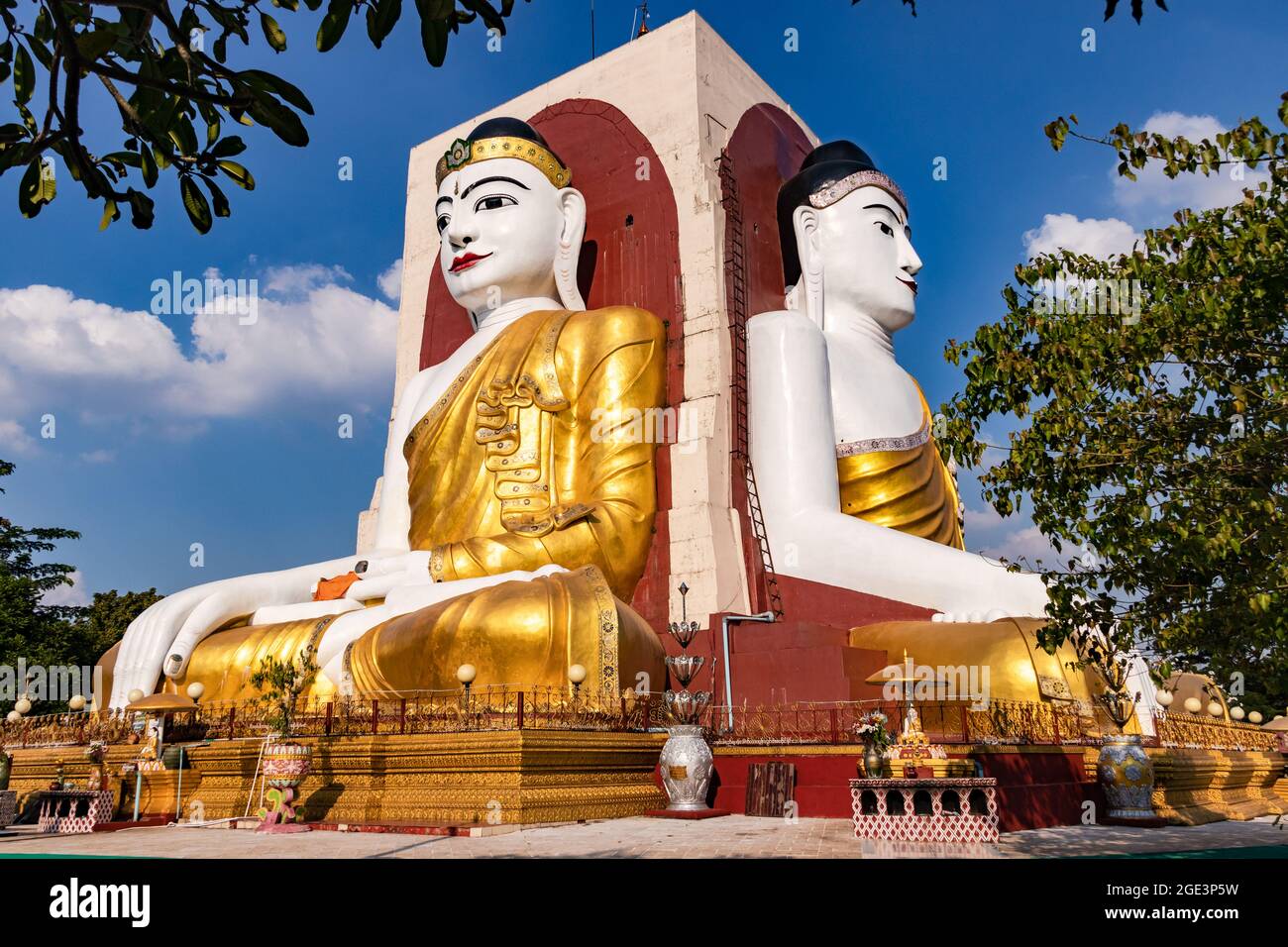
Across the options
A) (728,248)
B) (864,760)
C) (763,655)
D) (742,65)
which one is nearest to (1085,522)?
(864,760)

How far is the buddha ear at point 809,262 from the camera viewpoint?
12890 mm

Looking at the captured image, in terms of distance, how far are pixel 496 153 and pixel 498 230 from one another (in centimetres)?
97

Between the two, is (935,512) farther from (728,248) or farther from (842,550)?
(728,248)

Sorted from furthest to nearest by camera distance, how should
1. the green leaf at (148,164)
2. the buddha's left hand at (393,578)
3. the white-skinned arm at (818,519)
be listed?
the buddha's left hand at (393,578), the white-skinned arm at (818,519), the green leaf at (148,164)

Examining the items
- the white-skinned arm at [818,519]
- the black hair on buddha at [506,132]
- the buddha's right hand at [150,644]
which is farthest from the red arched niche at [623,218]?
the buddha's right hand at [150,644]

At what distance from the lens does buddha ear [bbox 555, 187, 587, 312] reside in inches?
505

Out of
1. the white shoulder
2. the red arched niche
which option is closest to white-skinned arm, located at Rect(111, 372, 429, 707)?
the red arched niche

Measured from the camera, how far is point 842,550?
10773mm

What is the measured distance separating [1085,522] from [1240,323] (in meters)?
1.02

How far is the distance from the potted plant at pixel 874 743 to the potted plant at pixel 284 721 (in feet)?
12.8

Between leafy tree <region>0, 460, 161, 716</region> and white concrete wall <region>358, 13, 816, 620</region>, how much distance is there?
816 cm

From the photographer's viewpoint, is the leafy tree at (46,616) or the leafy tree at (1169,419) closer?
the leafy tree at (1169,419)

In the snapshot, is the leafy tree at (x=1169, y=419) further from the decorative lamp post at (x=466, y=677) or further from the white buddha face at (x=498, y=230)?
the white buddha face at (x=498, y=230)
